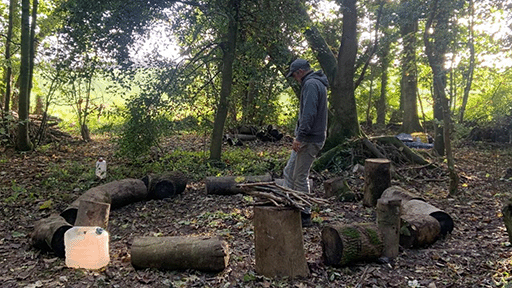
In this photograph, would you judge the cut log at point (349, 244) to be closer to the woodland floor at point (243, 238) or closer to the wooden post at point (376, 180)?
the woodland floor at point (243, 238)

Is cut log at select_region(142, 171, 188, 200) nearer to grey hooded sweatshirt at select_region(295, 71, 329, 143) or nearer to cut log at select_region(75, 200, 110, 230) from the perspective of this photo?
cut log at select_region(75, 200, 110, 230)

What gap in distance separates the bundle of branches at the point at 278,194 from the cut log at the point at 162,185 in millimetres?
3443

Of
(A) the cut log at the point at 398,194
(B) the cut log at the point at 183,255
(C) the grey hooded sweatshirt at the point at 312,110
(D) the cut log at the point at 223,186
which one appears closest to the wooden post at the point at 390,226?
(C) the grey hooded sweatshirt at the point at 312,110

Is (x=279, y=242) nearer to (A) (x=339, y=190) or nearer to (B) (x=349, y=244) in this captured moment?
(B) (x=349, y=244)

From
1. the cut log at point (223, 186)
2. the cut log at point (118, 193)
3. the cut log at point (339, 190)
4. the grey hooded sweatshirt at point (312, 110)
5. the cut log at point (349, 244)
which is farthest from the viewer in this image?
the cut log at point (223, 186)

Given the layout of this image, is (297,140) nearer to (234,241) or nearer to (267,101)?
(234,241)

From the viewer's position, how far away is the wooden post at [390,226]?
4.29m

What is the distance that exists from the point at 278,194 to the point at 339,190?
3.32m

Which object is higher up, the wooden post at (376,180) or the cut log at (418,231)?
the wooden post at (376,180)

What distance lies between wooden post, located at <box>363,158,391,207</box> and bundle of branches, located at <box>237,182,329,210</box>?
272cm

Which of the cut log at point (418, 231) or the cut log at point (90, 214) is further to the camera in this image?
the cut log at point (90, 214)

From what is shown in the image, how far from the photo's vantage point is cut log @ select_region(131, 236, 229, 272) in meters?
3.86

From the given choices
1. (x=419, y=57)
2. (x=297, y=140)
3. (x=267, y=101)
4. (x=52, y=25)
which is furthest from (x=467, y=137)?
(x=52, y=25)

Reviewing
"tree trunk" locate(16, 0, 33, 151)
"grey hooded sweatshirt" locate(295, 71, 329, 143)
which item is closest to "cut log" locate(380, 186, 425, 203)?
"grey hooded sweatshirt" locate(295, 71, 329, 143)
